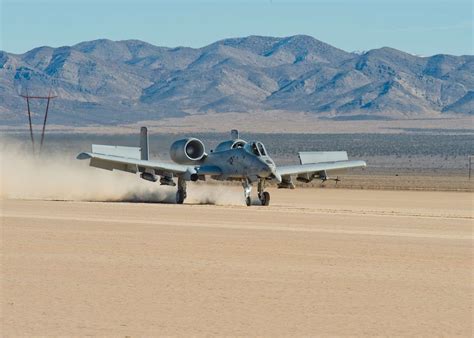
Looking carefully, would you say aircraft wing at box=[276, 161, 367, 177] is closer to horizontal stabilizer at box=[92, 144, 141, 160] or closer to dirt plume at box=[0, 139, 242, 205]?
dirt plume at box=[0, 139, 242, 205]

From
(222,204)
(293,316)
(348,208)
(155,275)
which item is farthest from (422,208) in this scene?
(293,316)

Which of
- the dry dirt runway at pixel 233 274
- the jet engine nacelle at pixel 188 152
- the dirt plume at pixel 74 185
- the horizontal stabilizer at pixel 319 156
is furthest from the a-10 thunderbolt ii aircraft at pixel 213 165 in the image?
the dry dirt runway at pixel 233 274

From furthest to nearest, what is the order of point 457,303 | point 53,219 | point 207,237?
point 53,219 → point 207,237 → point 457,303

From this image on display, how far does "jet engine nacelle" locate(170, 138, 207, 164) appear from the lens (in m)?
37.7

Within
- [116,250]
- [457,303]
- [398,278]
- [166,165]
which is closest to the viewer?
[457,303]

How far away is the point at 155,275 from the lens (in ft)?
57.4

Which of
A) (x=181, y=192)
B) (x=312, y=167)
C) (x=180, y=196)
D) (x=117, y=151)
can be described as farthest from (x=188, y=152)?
(x=312, y=167)

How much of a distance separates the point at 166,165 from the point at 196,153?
1789 millimetres

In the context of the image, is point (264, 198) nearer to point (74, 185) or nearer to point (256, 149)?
point (256, 149)

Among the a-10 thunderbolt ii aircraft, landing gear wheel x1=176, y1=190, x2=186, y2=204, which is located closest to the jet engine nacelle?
the a-10 thunderbolt ii aircraft

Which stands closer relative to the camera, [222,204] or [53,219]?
[53,219]

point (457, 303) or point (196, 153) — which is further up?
point (196, 153)

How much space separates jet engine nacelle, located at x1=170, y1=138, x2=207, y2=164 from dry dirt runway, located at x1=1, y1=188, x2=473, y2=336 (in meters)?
7.30

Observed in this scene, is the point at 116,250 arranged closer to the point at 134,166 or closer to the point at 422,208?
the point at 134,166
